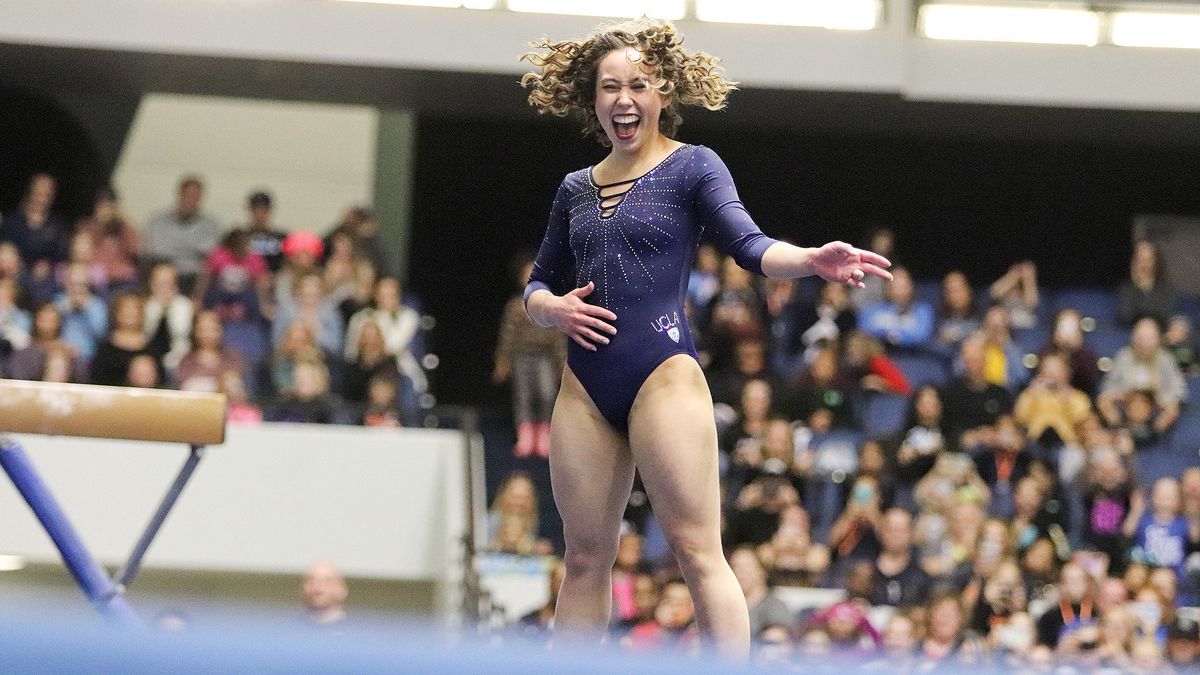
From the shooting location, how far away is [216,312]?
10.2m

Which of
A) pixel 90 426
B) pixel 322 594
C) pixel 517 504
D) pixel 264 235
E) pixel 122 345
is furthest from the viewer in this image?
pixel 264 235

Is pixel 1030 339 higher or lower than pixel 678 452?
higher

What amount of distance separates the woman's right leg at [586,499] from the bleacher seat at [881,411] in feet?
21.8

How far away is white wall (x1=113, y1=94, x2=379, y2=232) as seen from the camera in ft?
44.3

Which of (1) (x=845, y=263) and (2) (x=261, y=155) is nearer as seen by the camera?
(1) (x=845, y=263)

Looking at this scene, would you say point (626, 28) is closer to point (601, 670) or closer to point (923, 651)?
point (601, 670)

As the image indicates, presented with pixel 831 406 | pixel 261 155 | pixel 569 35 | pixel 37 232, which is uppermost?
pixel 569 35

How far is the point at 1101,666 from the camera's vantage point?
8.02m

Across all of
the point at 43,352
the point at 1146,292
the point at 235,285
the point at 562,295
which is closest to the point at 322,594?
the point at 43,352

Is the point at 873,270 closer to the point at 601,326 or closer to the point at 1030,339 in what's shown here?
the point at 601,326

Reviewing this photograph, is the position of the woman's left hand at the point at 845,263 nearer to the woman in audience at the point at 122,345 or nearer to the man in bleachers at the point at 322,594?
the man in bleachers at the point at 322,594

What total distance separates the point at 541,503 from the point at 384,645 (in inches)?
323

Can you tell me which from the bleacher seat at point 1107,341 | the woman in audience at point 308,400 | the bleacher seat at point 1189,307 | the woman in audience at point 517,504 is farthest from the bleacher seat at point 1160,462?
the woman in audience at point 308,400

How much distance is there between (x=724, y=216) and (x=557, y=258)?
1.61ft
